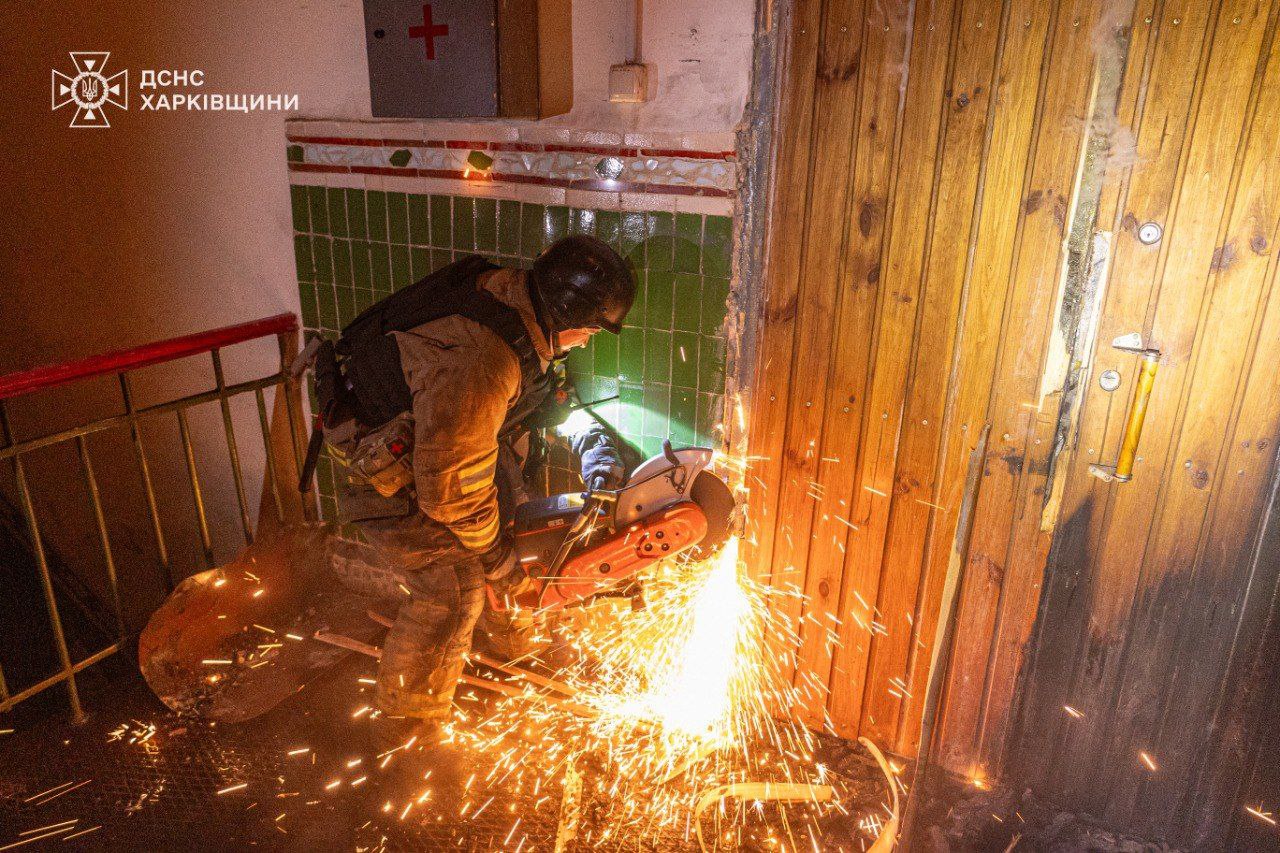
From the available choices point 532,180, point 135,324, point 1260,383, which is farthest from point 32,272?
point 1260,383

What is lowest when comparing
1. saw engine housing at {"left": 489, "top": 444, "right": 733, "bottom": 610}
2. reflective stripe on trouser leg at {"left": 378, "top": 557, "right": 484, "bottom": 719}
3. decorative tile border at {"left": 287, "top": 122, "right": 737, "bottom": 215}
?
reflective stripe on trouser leg at {"left": 378, "top": 557, "right": 484, "bottom": 719}

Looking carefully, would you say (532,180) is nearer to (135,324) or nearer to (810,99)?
(810,99)

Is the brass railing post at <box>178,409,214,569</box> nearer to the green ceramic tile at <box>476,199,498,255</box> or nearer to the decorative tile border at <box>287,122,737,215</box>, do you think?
the decorative tile border at <box>287,122,737,215</box>

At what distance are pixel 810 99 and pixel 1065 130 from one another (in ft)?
3.12

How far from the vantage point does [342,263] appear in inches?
178

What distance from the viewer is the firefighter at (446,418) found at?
314 centimetres

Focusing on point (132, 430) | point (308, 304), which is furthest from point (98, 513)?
point (308, 304)

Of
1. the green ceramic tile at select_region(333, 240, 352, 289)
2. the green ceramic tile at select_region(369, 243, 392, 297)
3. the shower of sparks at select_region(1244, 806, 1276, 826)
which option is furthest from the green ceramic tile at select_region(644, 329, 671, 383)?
the shower of sparks at select_region(1244, 806, 1276, 826)

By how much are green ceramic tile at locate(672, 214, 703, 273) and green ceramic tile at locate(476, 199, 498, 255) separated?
1.06 meters

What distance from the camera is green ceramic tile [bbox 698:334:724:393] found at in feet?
11.6

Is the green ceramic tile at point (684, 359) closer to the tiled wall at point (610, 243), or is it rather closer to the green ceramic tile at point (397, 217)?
the tiled wall at point (610, 243)

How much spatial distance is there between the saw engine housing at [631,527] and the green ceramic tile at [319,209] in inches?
93.5

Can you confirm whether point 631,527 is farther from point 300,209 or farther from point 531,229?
point 300,209

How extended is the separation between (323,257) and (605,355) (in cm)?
201
